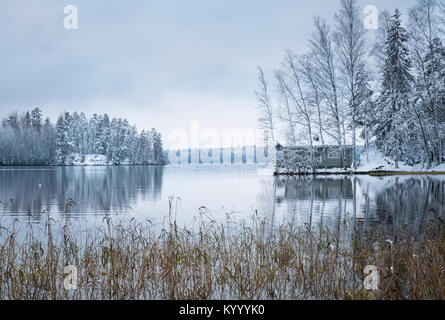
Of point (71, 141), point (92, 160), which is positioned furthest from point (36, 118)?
point (92, 160)

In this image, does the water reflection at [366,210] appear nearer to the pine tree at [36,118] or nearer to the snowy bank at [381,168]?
the snowy bank at [381,168]

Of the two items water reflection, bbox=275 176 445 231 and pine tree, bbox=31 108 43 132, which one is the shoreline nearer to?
water reflection, bbox=275 176 445 231

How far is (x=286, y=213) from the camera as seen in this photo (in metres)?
13.2

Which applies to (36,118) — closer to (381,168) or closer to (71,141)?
(71,141)

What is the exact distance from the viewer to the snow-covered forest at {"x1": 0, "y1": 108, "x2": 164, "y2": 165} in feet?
334

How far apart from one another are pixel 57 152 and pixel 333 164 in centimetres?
9186

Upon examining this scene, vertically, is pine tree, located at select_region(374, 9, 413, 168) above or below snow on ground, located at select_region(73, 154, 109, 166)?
above

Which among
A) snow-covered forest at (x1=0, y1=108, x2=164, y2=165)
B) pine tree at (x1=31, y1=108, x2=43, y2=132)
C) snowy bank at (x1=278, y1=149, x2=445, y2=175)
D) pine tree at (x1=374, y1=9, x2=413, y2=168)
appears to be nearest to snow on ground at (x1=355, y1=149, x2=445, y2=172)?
snowy bank at (x1=278, y1=149, x2=445, y2=175)

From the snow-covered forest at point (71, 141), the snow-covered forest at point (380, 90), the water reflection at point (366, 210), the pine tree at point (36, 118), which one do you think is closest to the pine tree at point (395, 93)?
the snow-covered forest at point (380, 90)

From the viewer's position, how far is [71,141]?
115m

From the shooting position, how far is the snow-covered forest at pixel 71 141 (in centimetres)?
10194

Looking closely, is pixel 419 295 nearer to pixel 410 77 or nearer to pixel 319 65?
pixel 319 65

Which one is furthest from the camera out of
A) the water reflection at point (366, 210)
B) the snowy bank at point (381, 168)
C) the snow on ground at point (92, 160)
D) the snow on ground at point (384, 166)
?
the snow on ground at point (92, 160)
